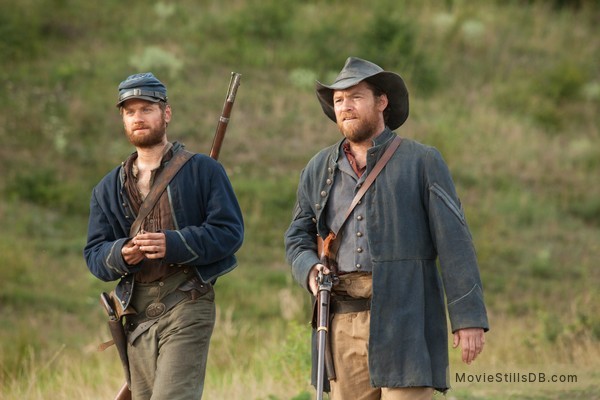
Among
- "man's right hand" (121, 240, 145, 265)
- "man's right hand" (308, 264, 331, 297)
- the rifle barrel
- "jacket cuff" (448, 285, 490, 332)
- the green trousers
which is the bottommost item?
the green trousers

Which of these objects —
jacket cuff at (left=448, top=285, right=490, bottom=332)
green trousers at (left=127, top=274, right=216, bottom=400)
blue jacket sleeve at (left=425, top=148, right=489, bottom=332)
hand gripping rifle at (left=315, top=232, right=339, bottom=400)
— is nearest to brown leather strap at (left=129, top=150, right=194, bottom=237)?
green trousers at (left=127, top=274, right=216, bottom=400)

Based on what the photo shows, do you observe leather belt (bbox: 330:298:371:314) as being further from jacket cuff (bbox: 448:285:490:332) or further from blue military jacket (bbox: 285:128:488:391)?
jacket cuff (bbox: 448:285:490:332)

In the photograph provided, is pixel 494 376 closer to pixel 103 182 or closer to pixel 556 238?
pixel 103 182

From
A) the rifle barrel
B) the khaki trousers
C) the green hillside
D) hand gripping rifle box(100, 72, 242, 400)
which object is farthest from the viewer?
the green hillside

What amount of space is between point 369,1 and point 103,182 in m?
24.8

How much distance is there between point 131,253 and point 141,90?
33.1 inches

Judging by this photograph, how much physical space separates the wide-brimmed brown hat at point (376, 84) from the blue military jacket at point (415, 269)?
29 cm

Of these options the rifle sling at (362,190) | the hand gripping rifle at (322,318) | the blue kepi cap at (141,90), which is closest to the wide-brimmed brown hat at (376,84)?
the rifle sling at (362,190)

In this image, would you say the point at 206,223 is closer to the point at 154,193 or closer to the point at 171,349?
the point at 154,193

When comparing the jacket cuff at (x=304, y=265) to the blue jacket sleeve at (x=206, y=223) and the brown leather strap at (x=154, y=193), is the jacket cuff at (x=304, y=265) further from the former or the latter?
the brown leather strap at (x=154, y=193)

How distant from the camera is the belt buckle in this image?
618cm

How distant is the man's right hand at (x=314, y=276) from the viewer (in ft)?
19.4

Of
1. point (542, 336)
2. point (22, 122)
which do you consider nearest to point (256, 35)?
point (22, 122)

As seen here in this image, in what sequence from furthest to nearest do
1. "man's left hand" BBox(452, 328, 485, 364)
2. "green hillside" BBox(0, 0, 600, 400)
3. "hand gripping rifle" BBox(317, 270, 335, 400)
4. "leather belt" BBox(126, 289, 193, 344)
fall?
"green hillside" BBox(0, 0, 600, 400) < "leather belt" BBox(126, 289, 193, 344) < "hand gripping rifle" BBox(317, 270, 335, 400) < "man's left hand" BBox(452, 328, 485, 364)
